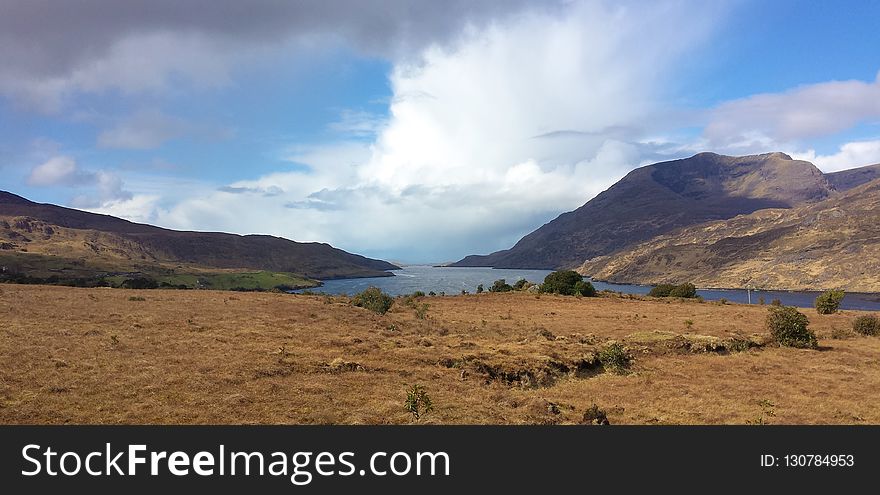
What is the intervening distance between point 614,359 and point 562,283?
52.5 meters

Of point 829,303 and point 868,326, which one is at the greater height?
point 829,303

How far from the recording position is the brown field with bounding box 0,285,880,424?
1669 cm

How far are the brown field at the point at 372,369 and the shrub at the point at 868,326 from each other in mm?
2904

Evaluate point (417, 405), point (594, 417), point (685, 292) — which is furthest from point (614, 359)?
point (685, 292)

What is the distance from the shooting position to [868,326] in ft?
160

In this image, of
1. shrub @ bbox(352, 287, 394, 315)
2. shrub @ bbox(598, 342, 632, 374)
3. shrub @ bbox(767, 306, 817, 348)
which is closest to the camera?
shrub @ bbox(598, 342, 632, 374)

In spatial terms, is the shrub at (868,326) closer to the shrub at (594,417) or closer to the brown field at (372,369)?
the brown field at (372,369)

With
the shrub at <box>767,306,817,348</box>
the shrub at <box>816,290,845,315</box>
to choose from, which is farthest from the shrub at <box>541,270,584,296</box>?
the shrub at <box>767,306,817,348</box>

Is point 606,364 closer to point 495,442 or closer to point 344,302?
point 495,442

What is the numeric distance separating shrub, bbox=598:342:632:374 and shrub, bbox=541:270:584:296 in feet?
161

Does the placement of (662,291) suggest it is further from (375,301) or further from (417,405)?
(417,405)

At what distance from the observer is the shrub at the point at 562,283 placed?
81562 mm

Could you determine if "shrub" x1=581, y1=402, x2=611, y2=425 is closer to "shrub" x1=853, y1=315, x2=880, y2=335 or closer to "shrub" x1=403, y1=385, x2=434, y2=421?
"shrub" x1=403, y1=385, x2=434, y2=421

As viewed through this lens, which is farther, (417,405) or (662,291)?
(662,291)
